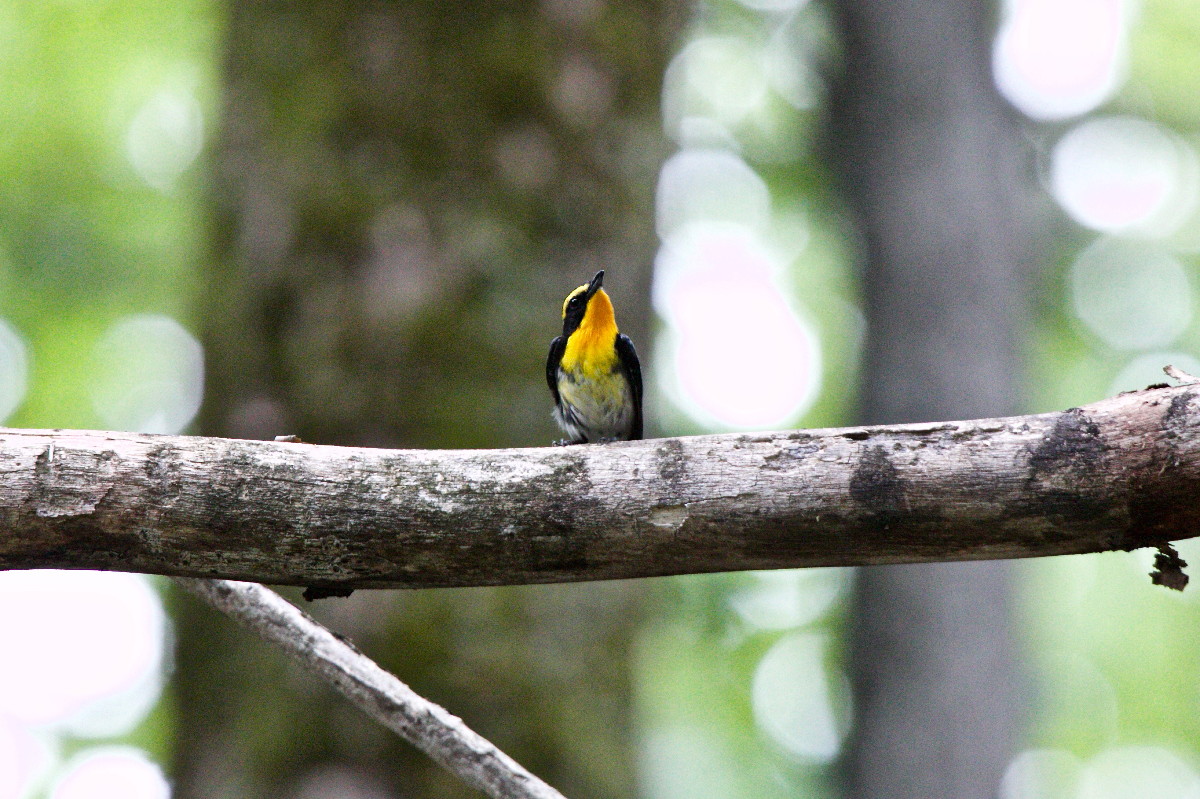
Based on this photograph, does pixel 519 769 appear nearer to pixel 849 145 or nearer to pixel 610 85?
A: pixel 610 85

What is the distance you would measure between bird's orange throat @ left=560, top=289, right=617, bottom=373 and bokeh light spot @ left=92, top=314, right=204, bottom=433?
292 inches

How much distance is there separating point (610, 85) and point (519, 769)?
400cm

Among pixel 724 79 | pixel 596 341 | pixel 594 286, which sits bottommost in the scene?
pixel 596 341

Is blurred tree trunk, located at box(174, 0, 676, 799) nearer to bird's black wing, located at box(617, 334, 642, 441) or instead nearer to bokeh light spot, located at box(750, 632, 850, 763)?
bird's black wing, located at box(617, 334, 642, 441)

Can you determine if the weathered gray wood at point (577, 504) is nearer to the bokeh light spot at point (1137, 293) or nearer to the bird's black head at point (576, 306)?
the bird's black head at point (576, 306)

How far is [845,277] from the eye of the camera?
12031 millimetres

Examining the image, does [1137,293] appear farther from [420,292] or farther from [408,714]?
[408,714]

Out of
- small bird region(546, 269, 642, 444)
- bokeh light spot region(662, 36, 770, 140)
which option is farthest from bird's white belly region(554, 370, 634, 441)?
bokeh light spot region(662, 36, 770, 140)

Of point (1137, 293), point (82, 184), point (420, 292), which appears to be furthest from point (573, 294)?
point (1137, 293)

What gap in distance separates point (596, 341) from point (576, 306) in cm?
20

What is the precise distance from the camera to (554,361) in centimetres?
523

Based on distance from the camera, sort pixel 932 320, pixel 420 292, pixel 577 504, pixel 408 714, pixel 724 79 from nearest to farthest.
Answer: pixel 577 504
pixel 408 714
pixel 420 292
pixel 932 320
pixel 724 79

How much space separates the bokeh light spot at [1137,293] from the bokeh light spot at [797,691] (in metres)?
5.07

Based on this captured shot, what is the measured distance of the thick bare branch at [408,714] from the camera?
2852 mm
